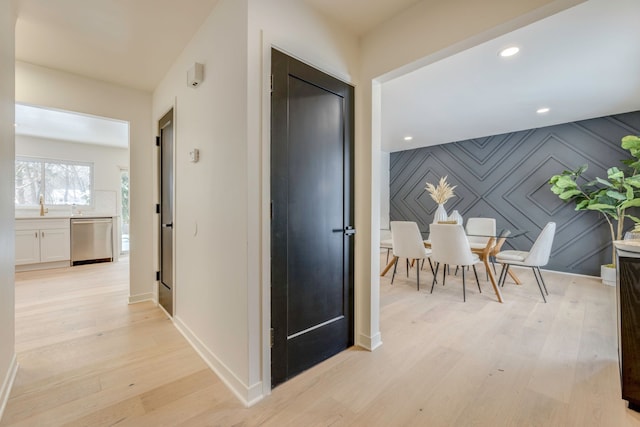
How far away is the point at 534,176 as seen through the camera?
4738mm

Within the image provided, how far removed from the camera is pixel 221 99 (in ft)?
5.73

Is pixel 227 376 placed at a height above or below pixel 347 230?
below

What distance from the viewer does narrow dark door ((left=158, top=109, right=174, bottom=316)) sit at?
2.65m

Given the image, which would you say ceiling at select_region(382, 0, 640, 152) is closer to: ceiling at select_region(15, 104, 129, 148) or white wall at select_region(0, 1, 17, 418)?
Result: white wall at select_region(0, 1, 17, 418)

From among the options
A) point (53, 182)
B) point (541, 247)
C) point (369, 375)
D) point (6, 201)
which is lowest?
point (369, 375)

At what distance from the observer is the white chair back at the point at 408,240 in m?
3.54

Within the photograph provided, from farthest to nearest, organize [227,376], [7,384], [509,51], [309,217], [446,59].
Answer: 1. [446,59]
2. [509,51]
3. [309,217]
4. [227,376]
5. [7,384]

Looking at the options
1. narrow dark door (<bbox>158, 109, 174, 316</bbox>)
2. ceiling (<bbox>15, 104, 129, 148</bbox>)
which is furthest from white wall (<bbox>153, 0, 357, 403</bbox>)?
ceiling (<bbox>15, 104, 129, 148</bbox>)

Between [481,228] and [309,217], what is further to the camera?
[481,228]

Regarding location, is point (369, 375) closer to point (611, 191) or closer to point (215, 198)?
point (215, 198)

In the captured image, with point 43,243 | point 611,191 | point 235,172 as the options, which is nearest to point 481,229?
point 611,191

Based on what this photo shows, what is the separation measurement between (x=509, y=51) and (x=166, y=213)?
3.65m

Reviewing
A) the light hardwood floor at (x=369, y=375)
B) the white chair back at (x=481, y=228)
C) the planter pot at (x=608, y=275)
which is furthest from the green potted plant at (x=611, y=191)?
the light hardwood floor at (x=369, y=375)

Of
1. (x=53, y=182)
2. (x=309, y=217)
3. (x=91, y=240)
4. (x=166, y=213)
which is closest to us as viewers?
(x=309, y=217)
